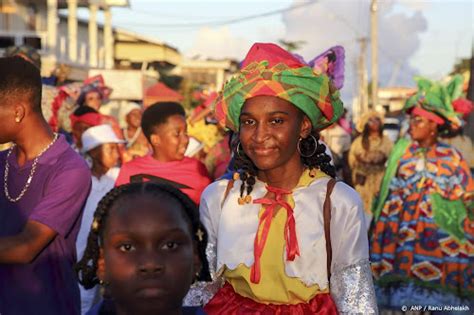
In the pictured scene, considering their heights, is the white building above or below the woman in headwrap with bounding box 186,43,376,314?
above

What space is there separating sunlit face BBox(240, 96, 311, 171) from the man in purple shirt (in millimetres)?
811

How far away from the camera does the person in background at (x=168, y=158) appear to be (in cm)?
581

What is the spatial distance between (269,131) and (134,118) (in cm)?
845

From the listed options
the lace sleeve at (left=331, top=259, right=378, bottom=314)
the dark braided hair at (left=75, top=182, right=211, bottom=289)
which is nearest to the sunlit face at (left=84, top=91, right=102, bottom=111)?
the lace sleeve at (left=331, top=259, right=378, bottom=314)

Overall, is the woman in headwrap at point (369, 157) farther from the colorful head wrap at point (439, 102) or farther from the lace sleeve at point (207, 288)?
the lace sleeve at point (207, 288)

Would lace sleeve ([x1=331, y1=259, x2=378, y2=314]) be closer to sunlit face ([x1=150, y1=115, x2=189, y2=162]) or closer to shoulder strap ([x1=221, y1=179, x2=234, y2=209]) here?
shoulder strap ([x1=221, y1=179, x2=234, y2=209])

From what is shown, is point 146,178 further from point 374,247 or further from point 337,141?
point 337,141

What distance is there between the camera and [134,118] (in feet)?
38.8

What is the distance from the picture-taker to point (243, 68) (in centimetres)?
376

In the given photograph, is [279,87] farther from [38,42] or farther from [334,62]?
A: [38,42]

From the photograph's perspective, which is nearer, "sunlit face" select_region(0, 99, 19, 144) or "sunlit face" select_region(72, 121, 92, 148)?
"sunlit face" select_region(0, 99, 19, 144)

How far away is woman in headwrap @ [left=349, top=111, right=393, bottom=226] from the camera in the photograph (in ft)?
39.9

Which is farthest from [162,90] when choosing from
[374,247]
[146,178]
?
[146,178]

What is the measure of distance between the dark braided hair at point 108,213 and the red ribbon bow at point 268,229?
1025 millimetres
